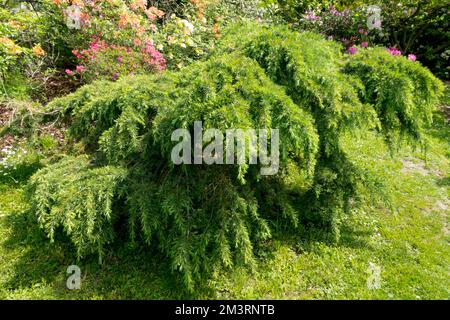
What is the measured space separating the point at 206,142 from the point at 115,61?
314cm

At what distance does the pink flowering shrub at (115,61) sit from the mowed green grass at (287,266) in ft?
7.09

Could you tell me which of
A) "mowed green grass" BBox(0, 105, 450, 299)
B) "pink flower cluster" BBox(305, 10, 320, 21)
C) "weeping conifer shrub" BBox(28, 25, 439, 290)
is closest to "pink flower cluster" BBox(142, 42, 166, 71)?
"weeping conifer shrub" BBox(28, 25, 439, 290)

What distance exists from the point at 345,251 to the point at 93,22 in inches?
Result: 184

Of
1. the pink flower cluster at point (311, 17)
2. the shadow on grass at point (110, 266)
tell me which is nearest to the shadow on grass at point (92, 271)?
the shadow on grass at point (110, 266)

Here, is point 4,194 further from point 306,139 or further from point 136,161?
point 306,139

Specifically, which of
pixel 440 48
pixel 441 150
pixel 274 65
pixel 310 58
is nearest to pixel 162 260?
pixel 274 65

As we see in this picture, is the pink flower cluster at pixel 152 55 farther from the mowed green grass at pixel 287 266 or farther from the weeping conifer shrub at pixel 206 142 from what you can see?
the mowed green grass at pixel 287 266

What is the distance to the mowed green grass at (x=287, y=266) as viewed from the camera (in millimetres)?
2877

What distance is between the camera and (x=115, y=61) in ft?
16.6

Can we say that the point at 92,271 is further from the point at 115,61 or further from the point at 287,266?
the point at 115,61

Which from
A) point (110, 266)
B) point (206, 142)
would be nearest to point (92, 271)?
point (110, 266)

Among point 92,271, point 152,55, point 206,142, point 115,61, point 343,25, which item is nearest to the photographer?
point 206,142

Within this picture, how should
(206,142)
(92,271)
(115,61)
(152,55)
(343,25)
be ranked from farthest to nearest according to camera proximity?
(343,25) < (152,55) < (115,61) < (92,271) < (206,142)

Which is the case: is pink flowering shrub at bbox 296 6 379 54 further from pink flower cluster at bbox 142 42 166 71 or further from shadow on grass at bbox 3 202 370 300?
shadow on grass at bbox 3 202 370 300
